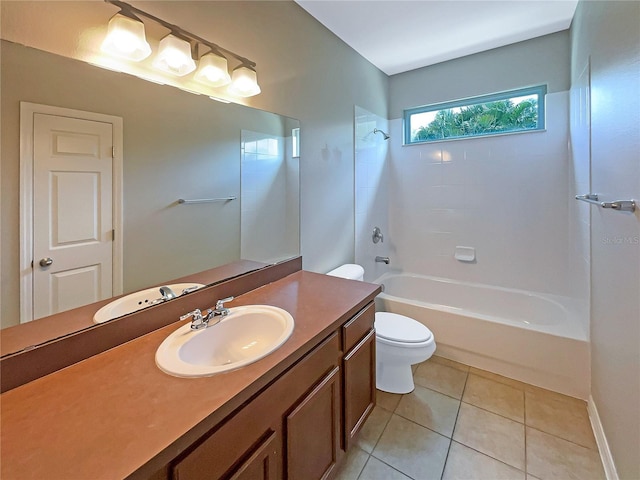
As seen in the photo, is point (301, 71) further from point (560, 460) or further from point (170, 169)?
point (560, 460)

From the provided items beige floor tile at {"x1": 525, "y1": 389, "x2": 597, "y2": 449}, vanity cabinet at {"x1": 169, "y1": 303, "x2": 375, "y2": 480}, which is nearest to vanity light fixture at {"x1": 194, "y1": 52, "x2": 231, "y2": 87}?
vanity cabinet at {"x1": 169, "y1": 303, "x2": 375, "y2": 480}

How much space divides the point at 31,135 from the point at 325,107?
1748 millimetres

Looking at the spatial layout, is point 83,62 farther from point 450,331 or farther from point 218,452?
point 450,331

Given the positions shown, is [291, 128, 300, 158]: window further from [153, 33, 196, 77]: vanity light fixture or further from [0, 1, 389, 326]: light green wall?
[153, 33, 196, 77]: vanity light fixture

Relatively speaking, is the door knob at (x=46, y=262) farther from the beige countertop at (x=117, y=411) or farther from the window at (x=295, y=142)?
the window at (x=295, y=142)

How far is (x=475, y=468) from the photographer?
1460 mm

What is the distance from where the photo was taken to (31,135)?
0.88 metres

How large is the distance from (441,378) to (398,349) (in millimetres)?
577

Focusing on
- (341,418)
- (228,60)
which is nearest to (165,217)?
(228,60)

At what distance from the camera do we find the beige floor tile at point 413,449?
1461 millimetres

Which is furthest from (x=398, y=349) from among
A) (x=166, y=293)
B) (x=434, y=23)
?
(x=434, y=23)

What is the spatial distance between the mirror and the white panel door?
2.0 inches

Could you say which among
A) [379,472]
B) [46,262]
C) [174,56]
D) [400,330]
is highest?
[174,56]

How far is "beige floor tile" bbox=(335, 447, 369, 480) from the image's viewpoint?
4.73 ft
